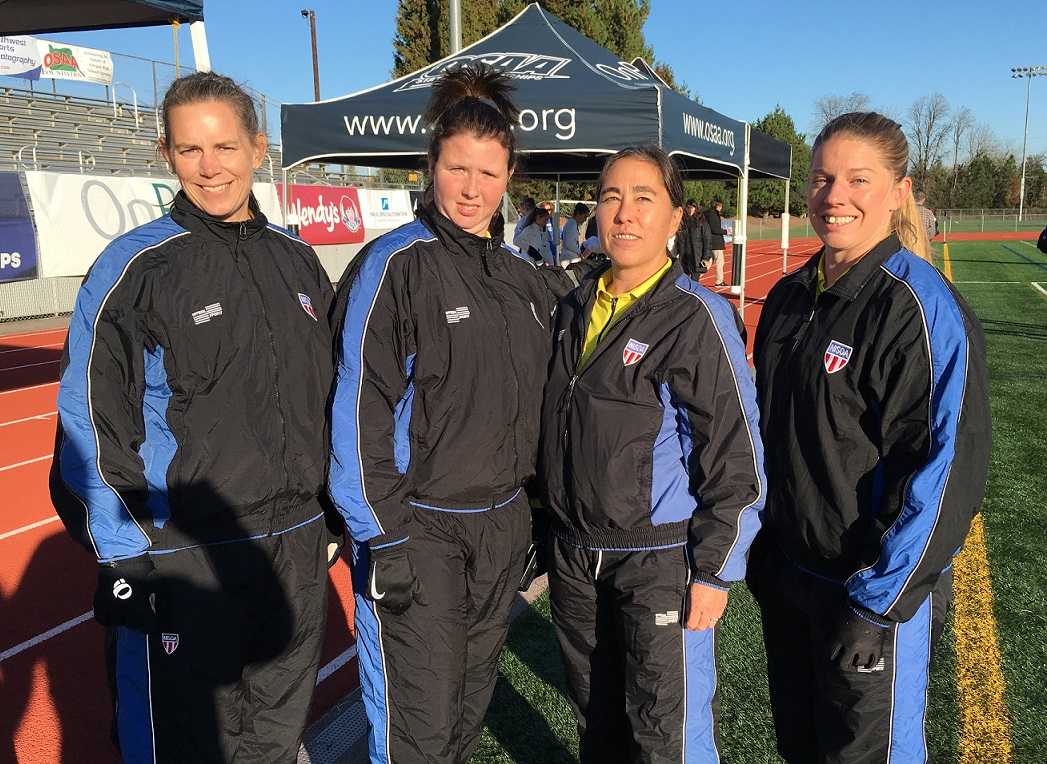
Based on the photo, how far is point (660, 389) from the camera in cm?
199

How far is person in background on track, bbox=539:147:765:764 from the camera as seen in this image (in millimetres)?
1939

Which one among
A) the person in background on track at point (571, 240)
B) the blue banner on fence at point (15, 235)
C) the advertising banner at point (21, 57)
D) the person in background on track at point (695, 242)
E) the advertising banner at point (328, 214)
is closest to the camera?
the blue banner on fence at point (15, 235)

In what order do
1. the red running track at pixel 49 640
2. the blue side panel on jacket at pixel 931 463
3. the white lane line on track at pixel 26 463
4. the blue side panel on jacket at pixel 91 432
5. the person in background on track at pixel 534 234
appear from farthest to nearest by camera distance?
the person in background on track at pixel 534 234 < the white lane line on track at pixel 26 463 < the red running track at pixel 49 640 < the blue side panel on jacket at pixel 91 432 < the blue side panel on jacket at pixel 931 463

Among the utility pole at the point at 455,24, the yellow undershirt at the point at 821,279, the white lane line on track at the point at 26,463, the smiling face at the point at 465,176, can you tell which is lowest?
the white lane line on track at the point at 26,463

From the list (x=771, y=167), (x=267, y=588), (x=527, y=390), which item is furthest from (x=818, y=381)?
(x=771, y=167)

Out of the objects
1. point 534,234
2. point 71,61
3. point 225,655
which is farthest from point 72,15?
point 71,61

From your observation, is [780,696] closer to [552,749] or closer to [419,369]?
[552,749]

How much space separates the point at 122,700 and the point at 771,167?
35.0 feet

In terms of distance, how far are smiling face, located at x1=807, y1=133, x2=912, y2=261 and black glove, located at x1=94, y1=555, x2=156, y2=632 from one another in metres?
1.89

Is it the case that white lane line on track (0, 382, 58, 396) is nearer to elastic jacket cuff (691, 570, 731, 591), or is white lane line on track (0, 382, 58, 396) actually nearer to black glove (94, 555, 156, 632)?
black glove (94, 555, 156, 632)

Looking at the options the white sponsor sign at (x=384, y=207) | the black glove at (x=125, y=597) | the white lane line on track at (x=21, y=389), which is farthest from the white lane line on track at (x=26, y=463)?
the white sponsor sign at (x=384, y=207)

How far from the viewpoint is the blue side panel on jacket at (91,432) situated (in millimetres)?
1761

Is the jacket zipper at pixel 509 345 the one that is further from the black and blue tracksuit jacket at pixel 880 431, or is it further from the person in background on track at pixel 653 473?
the black and blue tracksuit jacket at pixel 880 431

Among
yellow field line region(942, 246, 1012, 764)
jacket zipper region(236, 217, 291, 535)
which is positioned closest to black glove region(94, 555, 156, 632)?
jacket zipper region(236, 217, 291, 535)
